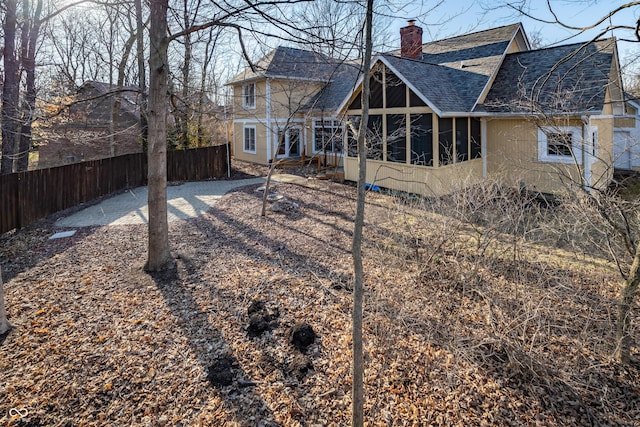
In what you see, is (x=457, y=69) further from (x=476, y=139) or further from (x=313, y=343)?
(x=313, y=343)

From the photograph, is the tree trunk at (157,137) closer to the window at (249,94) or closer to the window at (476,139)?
the window at (476,139)

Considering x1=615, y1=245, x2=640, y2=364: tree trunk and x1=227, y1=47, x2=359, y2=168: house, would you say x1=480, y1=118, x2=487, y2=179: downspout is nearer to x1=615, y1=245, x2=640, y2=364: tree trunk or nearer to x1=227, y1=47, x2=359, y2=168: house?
x1=227, y1=47, x2=359, y2=168: house

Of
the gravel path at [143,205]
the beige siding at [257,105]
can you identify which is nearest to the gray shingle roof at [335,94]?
the beige siding at [257,105]

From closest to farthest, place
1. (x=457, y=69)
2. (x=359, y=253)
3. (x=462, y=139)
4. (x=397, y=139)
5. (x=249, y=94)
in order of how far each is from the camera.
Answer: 1. (x=359, y=253)
2. (x=462, y=139)
3. (x=397, y=139)
4. (x=457, y=69)
5. (x=249, y=94)

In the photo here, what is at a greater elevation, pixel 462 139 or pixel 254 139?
pixel 254 139

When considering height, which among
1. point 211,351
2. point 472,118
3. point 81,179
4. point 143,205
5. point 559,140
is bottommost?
point 211,351

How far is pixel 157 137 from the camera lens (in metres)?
6.55

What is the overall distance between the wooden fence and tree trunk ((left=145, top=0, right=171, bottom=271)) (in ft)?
17.9

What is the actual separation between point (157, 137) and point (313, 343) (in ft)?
14.2

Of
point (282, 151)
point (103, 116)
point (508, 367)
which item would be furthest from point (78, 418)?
point (103, 116)

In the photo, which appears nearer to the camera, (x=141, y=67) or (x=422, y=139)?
(x=422, y=139)

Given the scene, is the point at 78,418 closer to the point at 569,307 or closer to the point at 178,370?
the point at 178,370

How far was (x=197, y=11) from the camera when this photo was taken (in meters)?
6.23

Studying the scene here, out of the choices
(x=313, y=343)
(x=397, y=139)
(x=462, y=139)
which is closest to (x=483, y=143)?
(x=462, y=139)
